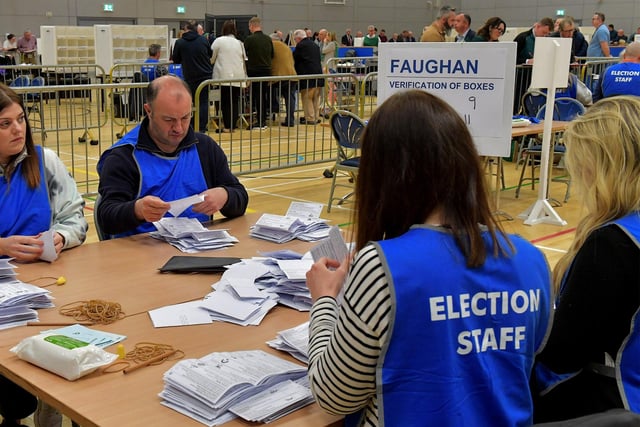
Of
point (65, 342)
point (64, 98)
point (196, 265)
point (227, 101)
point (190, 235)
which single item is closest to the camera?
point (65, 342)

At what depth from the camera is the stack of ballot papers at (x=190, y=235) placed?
299cm

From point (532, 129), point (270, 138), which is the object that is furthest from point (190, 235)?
point (270, 138)

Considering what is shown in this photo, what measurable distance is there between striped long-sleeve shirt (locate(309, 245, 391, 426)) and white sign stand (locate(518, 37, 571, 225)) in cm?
537

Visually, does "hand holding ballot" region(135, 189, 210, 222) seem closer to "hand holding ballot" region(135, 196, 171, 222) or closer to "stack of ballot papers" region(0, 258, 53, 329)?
"hand holding ballot" region(135, 196, 171, 222)

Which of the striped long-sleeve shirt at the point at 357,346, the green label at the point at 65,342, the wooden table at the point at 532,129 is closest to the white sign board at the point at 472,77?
the wooden table at the point at 532,129

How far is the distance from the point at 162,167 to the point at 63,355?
1.63 meters

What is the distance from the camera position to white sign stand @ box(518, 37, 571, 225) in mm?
6539

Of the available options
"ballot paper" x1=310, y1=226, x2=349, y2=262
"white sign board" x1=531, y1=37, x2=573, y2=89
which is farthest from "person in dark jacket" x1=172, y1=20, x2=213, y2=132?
"ballot paper" x1=310, y1=226, x2=349, y2=262

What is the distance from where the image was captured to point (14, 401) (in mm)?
2557

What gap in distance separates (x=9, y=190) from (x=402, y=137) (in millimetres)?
1991

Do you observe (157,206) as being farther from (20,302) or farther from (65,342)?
(65,342)

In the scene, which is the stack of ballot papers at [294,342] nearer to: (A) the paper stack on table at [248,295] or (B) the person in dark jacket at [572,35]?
(A) the paper stack on table at [248,295]

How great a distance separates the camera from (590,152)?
2008 mm

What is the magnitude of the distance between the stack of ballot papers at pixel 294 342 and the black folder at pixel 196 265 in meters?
0.66
